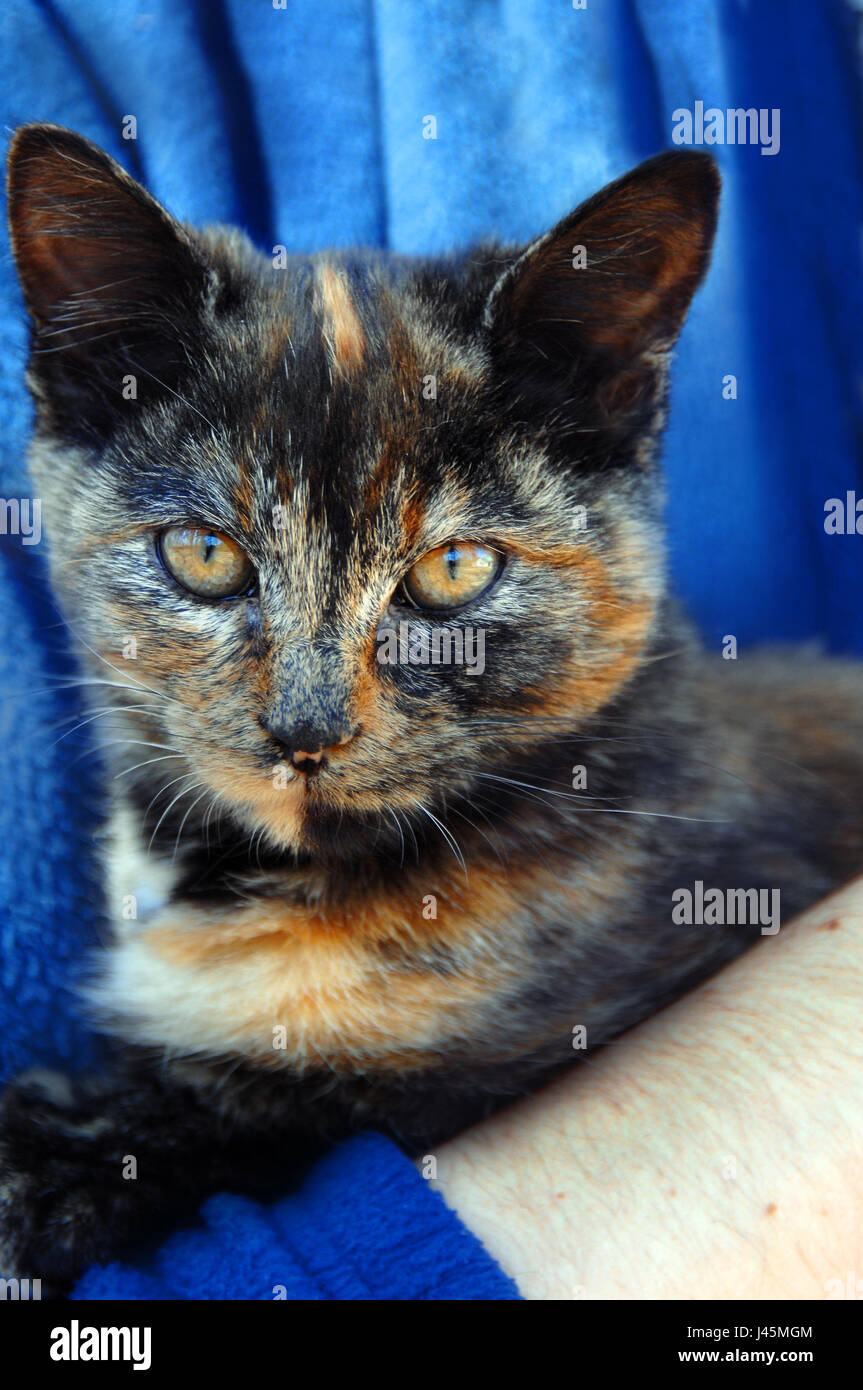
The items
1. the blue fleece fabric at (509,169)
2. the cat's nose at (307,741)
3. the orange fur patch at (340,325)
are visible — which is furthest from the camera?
the blue fleece fabric at (509,169)

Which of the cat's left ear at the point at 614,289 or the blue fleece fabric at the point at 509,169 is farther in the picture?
the blue fleece fabric at the point at 509,169

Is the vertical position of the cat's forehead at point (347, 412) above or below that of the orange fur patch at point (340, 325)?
below

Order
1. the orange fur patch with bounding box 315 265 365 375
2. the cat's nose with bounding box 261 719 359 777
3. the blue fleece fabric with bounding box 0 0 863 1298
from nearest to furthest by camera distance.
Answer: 1. the cat's nose with bounding box 261 719 359 777
2. the orange fur patch with bounding box 315 265 365 375
3. the blue fleece fabric with bounding box 0 0 863 1298

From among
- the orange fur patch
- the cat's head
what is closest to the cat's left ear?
the cat's head

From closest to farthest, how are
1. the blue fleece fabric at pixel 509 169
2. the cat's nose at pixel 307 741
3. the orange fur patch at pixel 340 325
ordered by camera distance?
the cat's nose at pixel 307 741 < the orange fur patch at pixel 340 325 < the blue fleece fabric at pixel 509 169

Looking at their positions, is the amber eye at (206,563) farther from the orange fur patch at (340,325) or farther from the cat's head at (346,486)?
the orange fur patch at (340,325)

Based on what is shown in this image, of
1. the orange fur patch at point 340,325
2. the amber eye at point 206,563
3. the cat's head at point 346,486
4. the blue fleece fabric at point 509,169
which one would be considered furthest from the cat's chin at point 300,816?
the orange fur patch at point 340,325

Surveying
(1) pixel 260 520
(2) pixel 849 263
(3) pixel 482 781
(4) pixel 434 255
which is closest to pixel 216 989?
(3) pixel 482 781

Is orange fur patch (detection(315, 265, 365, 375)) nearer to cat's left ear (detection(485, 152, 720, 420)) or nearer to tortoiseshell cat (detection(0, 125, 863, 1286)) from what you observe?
tortoiseshell cat (detection(0, 125, 863, 1286))
